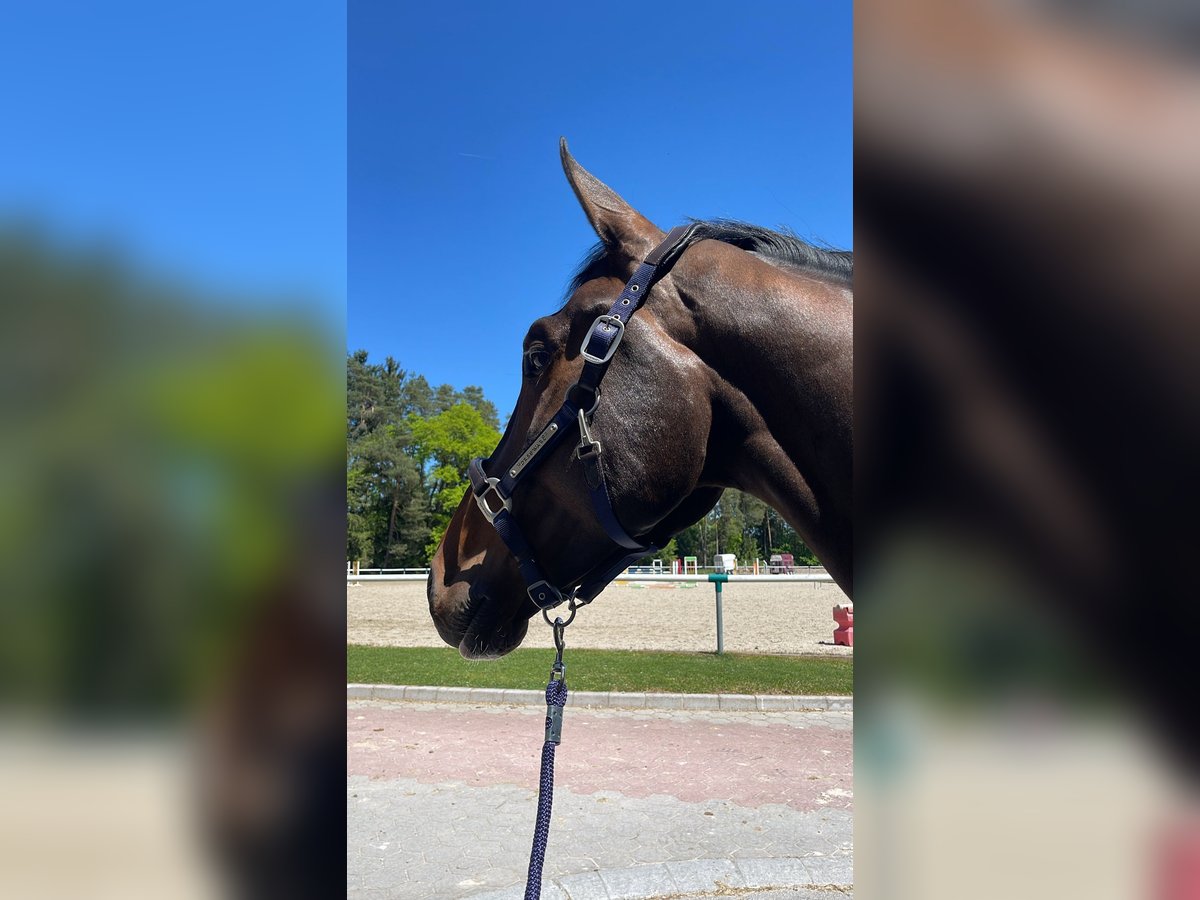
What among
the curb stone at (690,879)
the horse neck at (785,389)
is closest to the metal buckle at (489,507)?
the horse neck at (785,389)

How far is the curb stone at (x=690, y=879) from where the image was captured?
3.85 m

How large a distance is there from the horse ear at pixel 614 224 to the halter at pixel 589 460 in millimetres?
69

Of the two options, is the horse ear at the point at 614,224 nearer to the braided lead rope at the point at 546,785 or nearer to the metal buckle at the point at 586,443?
the metal buckle at the point at 586,443

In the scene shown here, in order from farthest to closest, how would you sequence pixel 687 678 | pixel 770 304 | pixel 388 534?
pixel 388 534, pixel 687 678, pixel 770 304

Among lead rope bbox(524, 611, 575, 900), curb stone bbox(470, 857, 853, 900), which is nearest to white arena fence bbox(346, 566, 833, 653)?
curb stone bbox(470, 857, 853, 900)
